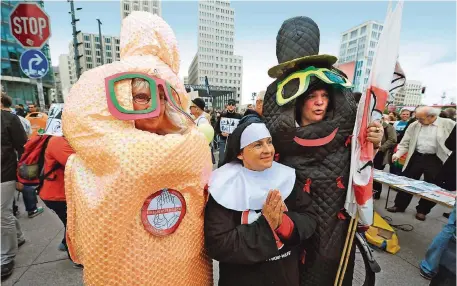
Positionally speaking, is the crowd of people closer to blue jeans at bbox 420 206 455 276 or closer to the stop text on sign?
blue jeans at bbox 420 206 455 276

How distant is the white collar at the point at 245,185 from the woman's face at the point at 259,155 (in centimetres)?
5

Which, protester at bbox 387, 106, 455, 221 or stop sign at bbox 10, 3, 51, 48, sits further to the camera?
protester at bbox 387, 106, 455, 221

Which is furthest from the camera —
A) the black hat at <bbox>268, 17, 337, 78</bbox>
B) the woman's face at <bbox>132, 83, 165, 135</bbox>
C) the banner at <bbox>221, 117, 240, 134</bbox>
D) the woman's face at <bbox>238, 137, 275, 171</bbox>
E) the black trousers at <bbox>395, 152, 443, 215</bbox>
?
the banner at <bbox>221, 117, 240, 134</bbox>

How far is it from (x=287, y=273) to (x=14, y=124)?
114 inches

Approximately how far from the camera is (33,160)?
7.98 feet

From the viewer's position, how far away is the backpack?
2428 mm

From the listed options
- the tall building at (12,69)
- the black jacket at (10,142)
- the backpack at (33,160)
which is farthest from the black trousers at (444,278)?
the tall building at (12,69)

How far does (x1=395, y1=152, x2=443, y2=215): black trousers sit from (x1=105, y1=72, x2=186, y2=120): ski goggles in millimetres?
4418

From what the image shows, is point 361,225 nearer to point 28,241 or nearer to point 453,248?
point 453,248

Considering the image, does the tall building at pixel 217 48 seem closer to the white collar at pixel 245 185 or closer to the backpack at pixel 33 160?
the backpack at pixel 33 160

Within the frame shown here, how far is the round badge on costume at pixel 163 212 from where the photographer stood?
102cm

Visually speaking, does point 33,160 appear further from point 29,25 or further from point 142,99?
point 29,25

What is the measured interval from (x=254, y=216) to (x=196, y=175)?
0.36 m

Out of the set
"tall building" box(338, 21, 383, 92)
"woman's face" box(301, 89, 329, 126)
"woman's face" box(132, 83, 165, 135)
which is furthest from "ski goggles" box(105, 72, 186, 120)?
"tall building" box(338, 21, 383, 92)
